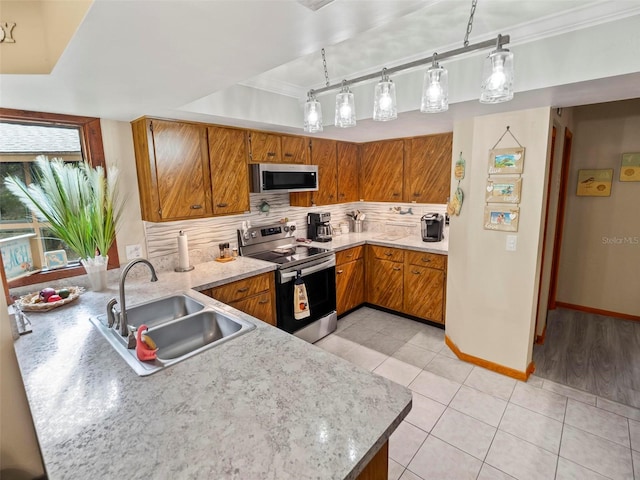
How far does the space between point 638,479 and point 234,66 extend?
9.66 ft

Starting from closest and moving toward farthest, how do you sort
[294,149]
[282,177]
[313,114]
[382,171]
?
[313,114] < [282,177] < [294,149] < [382,171]

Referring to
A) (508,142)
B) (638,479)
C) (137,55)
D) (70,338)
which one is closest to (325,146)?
(508,142)

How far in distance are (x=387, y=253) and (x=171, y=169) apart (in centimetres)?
236

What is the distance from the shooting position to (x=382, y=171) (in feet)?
12.8

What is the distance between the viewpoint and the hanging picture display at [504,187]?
2.33 meters

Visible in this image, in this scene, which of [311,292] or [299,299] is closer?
[299,299]

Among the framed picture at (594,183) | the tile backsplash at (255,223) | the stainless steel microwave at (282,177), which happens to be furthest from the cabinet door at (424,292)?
the framed picture at (594,183)

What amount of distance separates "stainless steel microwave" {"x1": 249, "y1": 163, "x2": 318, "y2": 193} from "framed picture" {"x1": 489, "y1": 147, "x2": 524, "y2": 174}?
1.68 m

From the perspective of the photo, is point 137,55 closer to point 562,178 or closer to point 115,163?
point 115,163

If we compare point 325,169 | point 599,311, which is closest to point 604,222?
point 599,311

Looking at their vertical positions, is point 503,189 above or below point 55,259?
above

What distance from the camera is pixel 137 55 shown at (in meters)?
1.23

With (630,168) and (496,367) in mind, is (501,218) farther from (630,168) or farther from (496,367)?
(630,168)

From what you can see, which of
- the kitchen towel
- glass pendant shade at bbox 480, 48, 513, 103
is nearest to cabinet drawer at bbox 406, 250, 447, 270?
the kitchen towel
